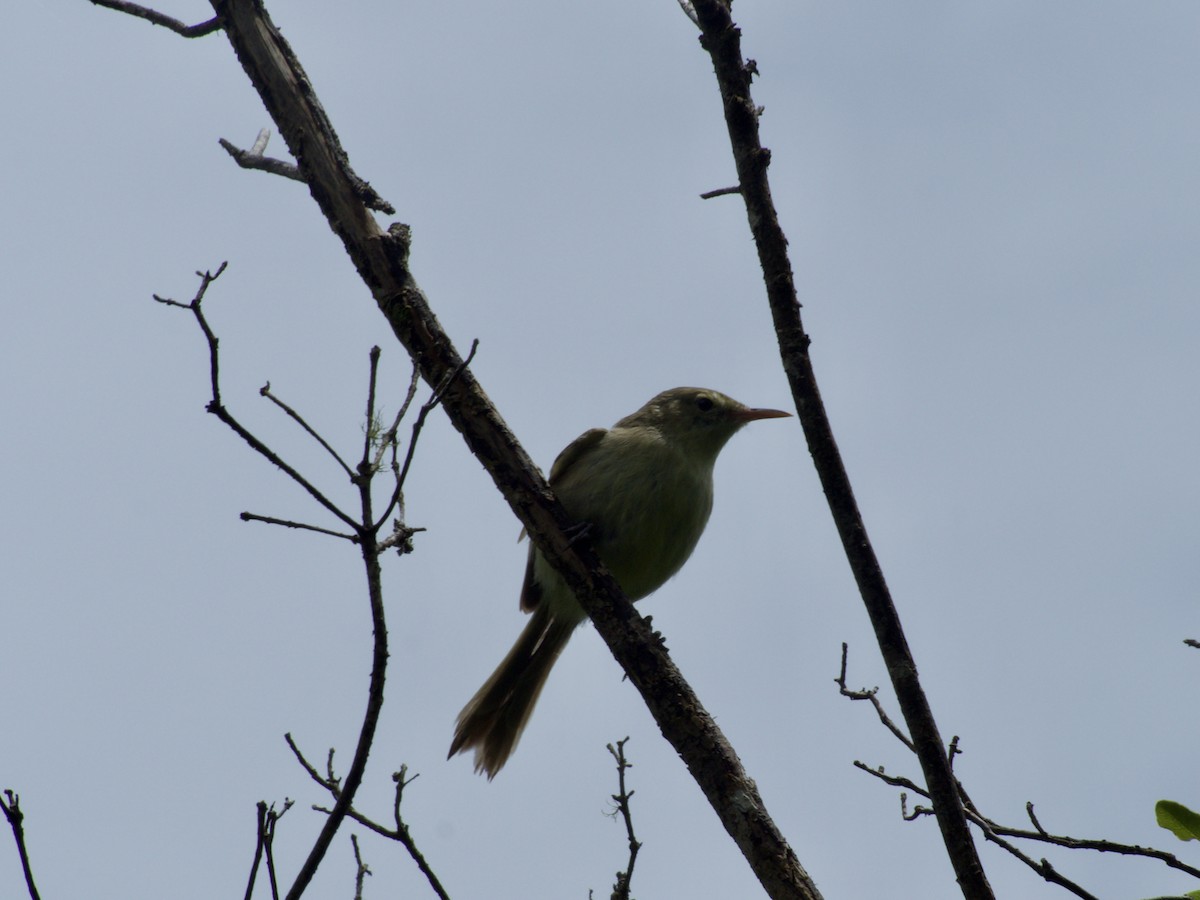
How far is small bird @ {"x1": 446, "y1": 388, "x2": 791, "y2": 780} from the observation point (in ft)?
19.1

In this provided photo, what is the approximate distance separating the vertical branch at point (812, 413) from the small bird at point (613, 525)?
2.30 meters

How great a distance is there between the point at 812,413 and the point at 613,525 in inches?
92.3

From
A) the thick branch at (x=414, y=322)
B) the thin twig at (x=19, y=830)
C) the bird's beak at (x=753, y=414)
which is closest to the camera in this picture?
the thin twig at (x=19, y=830)

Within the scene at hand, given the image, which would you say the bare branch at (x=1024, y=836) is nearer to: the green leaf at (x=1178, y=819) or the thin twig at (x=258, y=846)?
the green leaf at (x=1178, y=819)

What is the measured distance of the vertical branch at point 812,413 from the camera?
3.45 m

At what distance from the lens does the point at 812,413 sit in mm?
3551

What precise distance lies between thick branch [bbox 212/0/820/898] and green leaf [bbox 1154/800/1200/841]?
1607mm

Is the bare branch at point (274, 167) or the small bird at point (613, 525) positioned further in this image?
the small bird at point (613, 525)

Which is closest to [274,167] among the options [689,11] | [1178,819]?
[689,11]

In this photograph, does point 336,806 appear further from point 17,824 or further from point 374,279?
point 374,279

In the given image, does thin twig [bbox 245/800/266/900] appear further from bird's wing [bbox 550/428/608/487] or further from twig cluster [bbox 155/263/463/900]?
bird's wing [bbox 550/428/608/487]

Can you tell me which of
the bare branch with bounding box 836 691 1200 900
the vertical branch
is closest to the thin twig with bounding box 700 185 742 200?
the vertical branch

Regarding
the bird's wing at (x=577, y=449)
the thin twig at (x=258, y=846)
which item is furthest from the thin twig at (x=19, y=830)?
the bird's wing at (x=577, y=449)

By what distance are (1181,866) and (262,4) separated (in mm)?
4124
